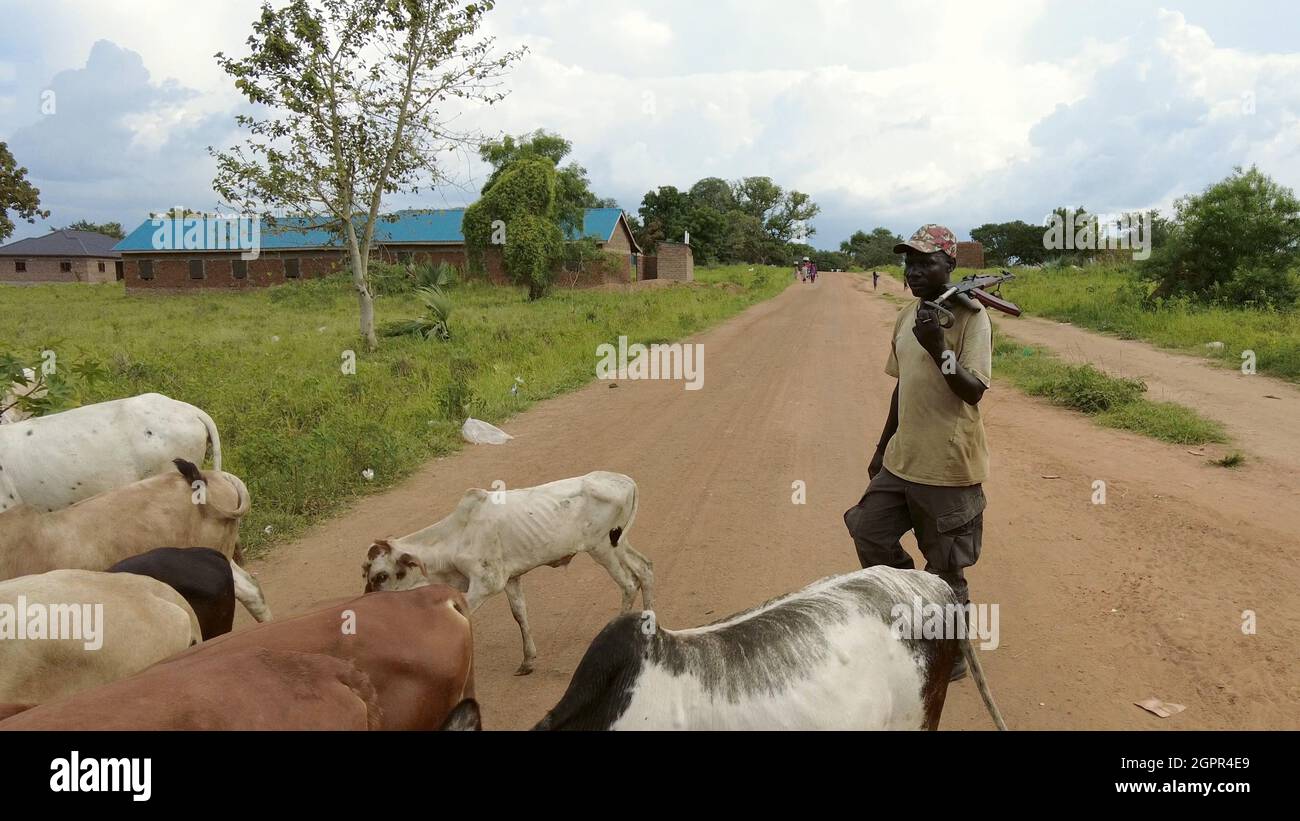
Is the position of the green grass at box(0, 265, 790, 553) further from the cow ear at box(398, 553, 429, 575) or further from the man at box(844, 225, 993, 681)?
the man at box(844, 225, 993, 681)

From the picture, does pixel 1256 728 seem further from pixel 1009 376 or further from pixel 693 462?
pixel 1009 376

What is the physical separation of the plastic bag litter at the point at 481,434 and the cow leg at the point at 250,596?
15.6 ft

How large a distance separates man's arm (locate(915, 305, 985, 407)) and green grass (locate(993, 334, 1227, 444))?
21.7 ft

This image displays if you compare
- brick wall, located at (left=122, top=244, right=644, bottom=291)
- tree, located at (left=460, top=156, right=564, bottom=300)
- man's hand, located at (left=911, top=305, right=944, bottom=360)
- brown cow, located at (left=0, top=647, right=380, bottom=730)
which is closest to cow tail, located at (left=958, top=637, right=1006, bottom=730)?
man's hand, located at (left=911, top=305, right=944, bottom=360)

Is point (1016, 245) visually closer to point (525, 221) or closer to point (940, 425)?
Result: point (525, 221)

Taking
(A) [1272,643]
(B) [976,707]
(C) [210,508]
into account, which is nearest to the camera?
(B) [976,707]

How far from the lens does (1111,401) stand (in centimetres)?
1020

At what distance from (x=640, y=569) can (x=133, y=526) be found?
9.25 ft

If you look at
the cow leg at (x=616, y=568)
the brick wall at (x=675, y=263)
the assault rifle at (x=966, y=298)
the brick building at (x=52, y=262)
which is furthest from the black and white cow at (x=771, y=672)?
the brick building at (x=52, y=262)

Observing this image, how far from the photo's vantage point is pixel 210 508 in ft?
15.7

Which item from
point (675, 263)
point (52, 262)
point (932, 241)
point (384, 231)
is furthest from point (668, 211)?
point (932, 241)

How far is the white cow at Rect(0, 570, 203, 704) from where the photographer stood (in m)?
2.93

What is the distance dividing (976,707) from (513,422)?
7237 millimetres
